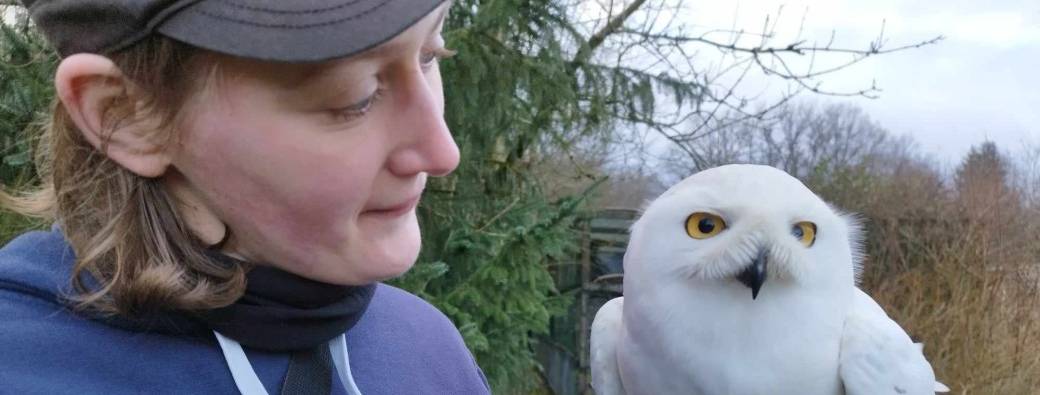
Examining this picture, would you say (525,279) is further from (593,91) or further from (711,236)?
(711,236)

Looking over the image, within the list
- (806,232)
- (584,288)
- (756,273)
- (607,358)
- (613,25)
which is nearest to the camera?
(756,273)

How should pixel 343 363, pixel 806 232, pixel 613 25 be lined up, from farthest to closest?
pixel 613 25
pixel 806 232
pixel 343 363

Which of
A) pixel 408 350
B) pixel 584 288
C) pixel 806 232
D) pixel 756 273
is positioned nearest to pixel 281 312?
pixel 408 350

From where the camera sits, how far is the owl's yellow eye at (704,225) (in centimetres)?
181

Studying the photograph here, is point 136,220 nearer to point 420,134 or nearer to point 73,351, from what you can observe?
point 73,351

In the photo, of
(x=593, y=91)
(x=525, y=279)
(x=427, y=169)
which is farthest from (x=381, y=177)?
(x=593, y=91)

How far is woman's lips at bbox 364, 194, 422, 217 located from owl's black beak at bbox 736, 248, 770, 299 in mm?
970

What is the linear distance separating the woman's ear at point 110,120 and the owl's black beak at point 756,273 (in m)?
1.20

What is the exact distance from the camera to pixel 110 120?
85 centimetres

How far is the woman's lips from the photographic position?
902mm

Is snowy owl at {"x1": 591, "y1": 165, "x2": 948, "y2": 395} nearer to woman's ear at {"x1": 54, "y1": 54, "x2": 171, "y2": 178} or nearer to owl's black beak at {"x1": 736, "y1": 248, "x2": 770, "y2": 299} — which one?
owl's black beak at {"x1": 736, "y1": 248, "x2": 770, "y2": 299}

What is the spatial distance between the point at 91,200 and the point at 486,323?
2.85 meters

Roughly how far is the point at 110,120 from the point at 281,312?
27 cm

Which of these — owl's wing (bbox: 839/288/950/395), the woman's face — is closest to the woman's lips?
the woman's face
